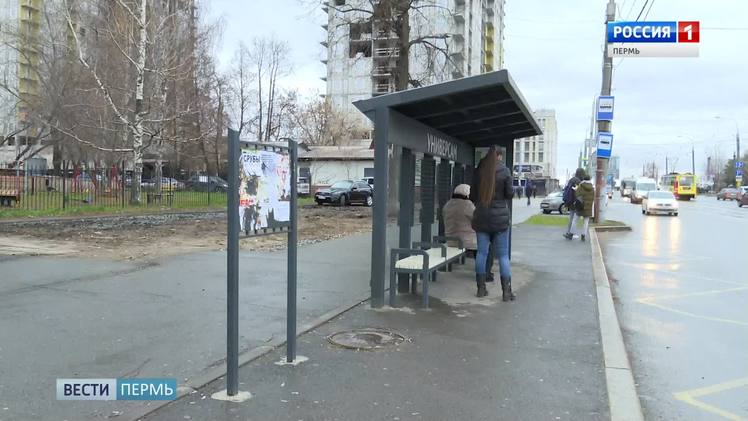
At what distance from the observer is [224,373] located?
14.7ft

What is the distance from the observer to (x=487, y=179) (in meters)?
7.32

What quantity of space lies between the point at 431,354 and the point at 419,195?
359 centimetres

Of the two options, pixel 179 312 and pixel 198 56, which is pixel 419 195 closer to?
pixel 179 312

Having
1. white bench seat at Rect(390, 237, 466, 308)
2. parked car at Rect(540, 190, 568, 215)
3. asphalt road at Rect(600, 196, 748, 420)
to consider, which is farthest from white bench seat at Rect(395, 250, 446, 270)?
parked car at Rect(540, 190, 568, 215)

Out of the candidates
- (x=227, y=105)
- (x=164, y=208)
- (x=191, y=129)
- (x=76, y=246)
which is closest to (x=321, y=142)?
(x=227, y=105)

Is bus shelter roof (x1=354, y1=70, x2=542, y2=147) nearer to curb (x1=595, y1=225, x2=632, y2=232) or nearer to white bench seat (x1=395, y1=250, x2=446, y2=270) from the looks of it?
white bench seat (x1=395, y1=250, x2=446, y2=270)

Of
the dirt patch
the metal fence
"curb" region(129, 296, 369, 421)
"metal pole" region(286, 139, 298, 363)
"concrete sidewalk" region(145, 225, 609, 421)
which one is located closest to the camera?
"curb" region(129, 296, 369, 421)

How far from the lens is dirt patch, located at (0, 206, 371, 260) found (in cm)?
1162

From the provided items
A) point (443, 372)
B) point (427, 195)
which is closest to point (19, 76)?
point (427, 195)

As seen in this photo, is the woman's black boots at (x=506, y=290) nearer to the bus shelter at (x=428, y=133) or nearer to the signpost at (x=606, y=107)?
the bus shelter at (x=428, y=133)

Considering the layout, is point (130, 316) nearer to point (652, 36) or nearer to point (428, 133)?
point (428, 133)

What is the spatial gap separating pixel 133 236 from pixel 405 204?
29.8 feet

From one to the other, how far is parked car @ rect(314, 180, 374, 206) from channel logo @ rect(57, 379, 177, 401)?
28735 mm

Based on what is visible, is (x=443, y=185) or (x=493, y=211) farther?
(x=443, y=185)
